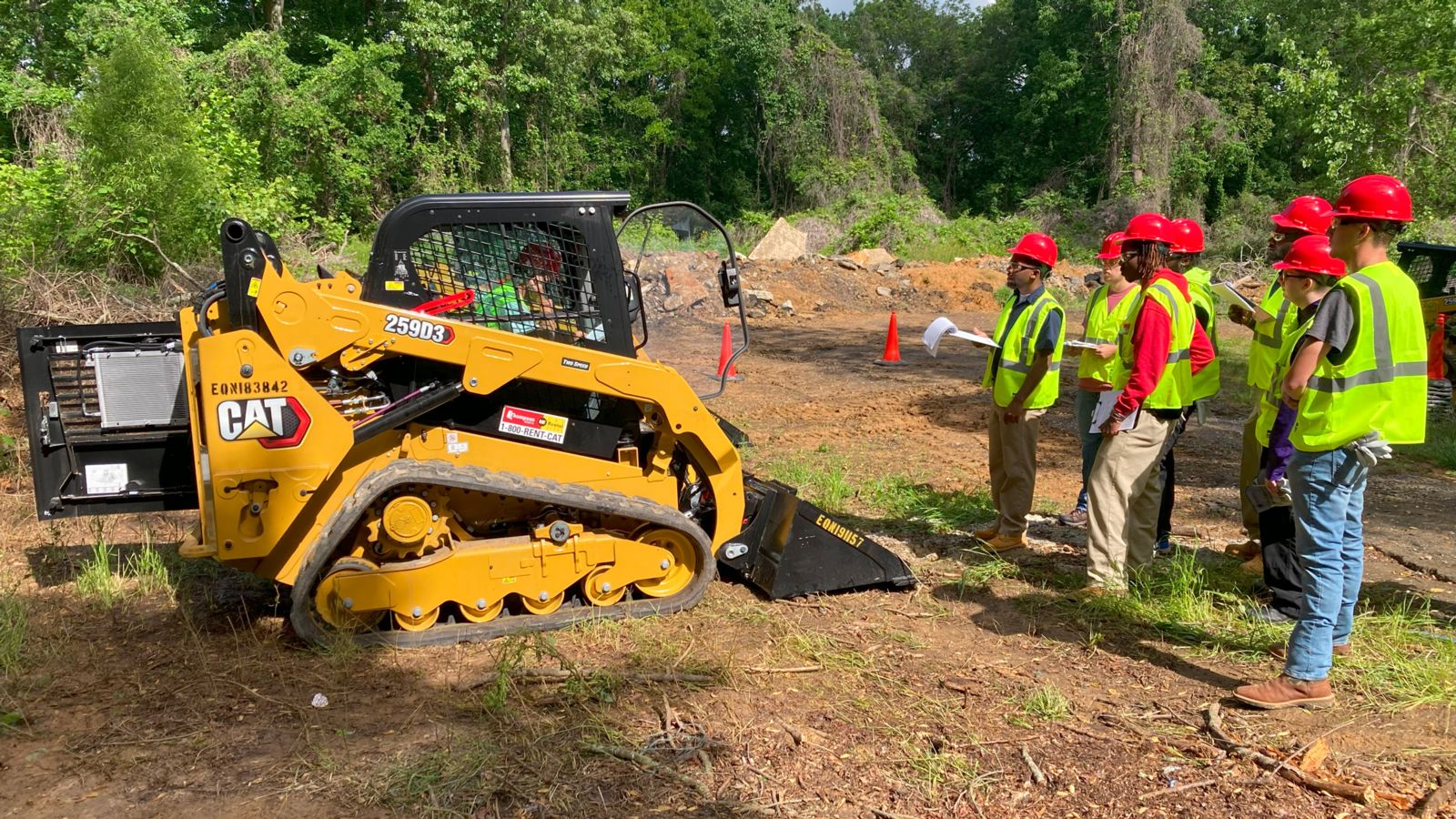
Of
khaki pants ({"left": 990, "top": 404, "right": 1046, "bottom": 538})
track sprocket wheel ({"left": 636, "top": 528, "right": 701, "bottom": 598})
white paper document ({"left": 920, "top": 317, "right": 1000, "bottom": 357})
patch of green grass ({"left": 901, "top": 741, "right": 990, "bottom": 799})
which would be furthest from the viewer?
white paper document ({"left": 920, "top": 317, "right": 1000, "bottom": 357})

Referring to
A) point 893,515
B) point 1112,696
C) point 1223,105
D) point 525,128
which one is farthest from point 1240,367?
point 1223,105

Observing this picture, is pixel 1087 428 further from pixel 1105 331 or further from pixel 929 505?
pixel 929 505

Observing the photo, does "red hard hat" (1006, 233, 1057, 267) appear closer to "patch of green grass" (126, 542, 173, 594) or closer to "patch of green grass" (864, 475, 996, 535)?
"patch of green grass" (864, 475, 996, 535)

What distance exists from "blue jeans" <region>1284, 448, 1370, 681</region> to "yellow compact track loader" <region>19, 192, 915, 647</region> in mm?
2430

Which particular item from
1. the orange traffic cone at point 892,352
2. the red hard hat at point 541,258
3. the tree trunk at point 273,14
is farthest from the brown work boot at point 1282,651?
the tree trunk at point 273,14

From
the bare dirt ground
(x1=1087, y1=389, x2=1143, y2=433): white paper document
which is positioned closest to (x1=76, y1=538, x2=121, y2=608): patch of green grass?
A: the bare dirt ground

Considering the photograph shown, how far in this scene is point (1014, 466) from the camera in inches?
222

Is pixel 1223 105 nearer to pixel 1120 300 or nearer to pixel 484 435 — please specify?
pixel 1120 300

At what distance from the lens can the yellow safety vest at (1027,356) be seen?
5.48 meters

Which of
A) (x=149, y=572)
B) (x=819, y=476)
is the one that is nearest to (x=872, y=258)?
(x=819, y=476)

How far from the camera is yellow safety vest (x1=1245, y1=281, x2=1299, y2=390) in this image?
506 centimetres

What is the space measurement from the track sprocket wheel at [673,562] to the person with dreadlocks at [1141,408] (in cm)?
205

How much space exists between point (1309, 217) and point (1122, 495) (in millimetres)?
1912

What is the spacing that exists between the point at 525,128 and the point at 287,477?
1134 inches
